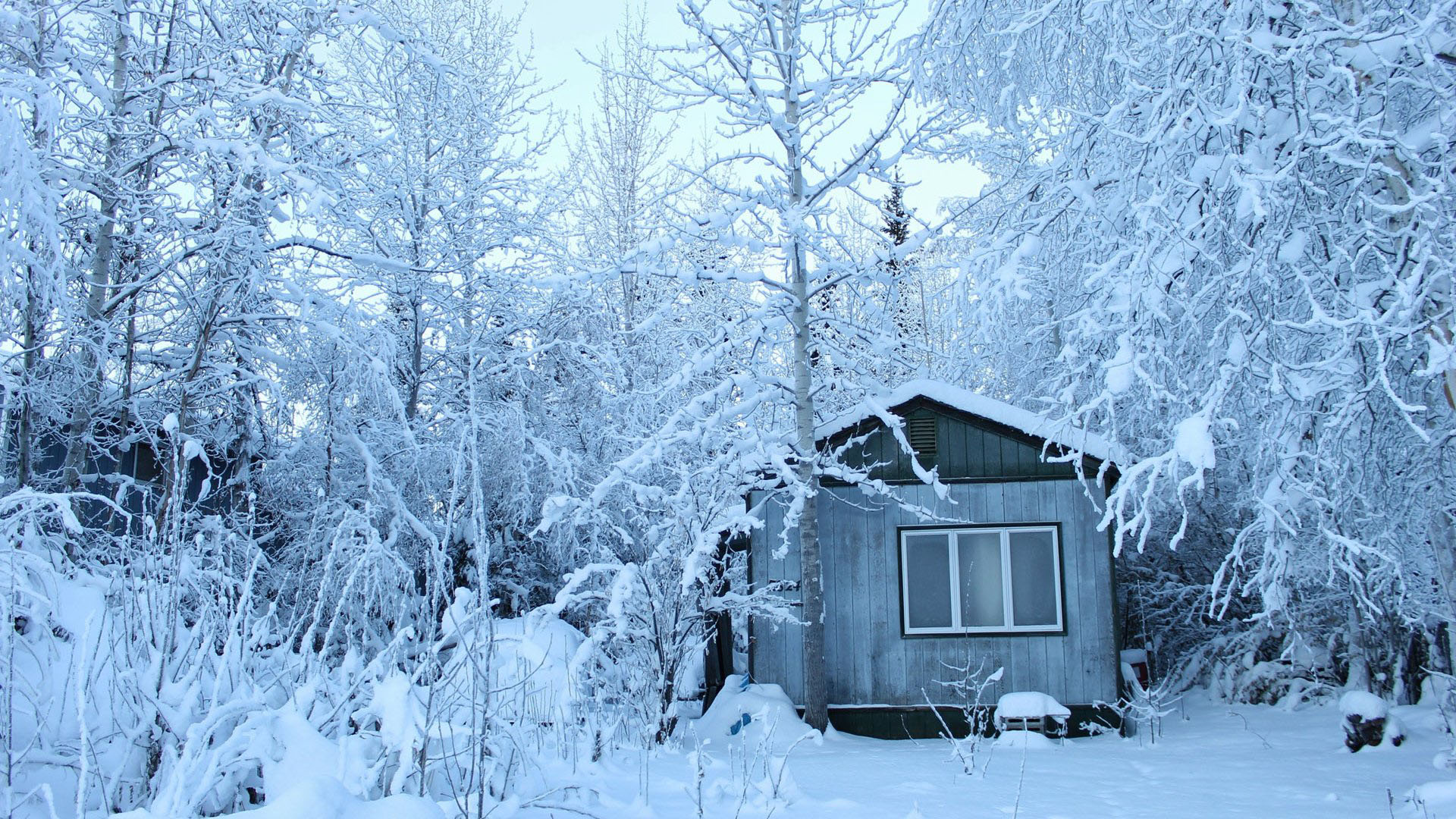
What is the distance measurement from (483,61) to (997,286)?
12758mm

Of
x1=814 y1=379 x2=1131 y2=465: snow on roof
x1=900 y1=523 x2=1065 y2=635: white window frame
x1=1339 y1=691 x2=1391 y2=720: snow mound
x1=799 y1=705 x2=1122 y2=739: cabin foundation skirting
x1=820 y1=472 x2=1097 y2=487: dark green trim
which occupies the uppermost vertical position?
x1=814 y1=379 x2=1131 y2=465: snow on roof

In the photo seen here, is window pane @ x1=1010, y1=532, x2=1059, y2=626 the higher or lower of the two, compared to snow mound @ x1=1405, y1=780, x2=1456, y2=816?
higher

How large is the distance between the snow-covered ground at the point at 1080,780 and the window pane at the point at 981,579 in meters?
1.50

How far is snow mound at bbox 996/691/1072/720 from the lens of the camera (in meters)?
9.37

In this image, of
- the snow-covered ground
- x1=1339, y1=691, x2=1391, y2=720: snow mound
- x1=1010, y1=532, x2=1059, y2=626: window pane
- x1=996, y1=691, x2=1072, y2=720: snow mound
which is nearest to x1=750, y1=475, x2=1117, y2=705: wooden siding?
x1=1010, y1=532, x2=1059, y2=626: window pane

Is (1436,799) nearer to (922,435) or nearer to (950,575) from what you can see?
(950,575)

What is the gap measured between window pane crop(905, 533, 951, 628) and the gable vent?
0.89 metres

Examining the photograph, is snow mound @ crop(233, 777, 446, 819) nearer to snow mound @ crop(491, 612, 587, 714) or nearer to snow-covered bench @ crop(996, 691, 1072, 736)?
snow mound @ crop(491, 612, 587, 714)

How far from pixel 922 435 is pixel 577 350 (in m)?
5.63

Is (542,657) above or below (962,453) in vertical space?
below

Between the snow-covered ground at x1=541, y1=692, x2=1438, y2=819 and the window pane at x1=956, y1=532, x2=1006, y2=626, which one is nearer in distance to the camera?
the snow-covered ground at x1=541, y1=692, x2=1438, y2=819

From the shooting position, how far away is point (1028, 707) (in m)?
9.43

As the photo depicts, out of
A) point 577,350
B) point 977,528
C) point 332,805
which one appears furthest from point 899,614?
point 332,805

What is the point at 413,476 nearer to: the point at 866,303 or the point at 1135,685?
the point at 866,303
